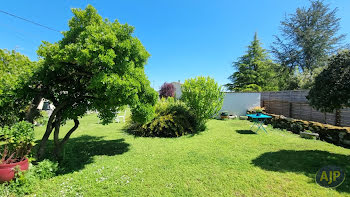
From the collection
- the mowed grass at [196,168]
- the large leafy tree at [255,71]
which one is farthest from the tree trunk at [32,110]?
the large leafy tree at [255,71]

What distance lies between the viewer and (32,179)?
2824mm

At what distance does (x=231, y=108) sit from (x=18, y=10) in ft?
49.1

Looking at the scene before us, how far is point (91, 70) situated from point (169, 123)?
4210 millimetres

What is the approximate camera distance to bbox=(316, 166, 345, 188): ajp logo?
2.90 meters

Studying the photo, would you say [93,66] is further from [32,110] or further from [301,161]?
[301,161]

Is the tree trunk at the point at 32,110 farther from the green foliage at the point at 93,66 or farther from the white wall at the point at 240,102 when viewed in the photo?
the white wall at the point at 240,102

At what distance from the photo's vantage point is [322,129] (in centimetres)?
612

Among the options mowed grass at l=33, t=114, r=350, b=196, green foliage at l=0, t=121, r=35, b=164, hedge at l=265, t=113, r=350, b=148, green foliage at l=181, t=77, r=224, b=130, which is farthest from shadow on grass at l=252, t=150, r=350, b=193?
green foliage at l=0, t=121, r=35, b=164

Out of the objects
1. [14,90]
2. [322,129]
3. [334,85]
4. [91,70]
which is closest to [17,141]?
[14,90]

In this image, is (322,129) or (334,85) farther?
(322,129)

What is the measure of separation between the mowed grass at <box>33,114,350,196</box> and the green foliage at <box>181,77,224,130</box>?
1.94 m

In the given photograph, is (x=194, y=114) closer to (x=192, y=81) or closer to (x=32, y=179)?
(x=192, y=81)

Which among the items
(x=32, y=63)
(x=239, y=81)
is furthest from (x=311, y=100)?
(x=239, y=81)

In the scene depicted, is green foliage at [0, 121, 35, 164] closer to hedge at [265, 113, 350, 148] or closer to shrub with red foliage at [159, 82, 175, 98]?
hedge at [265, 113, 350, 148]
